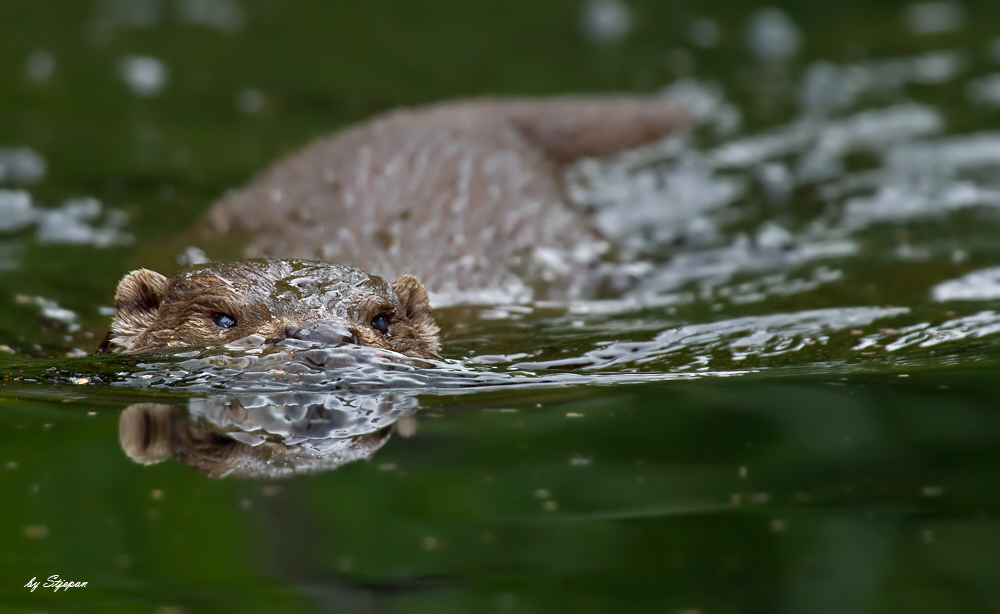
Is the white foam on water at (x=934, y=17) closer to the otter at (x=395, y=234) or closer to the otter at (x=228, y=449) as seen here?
the otter at (x=395, y=234)

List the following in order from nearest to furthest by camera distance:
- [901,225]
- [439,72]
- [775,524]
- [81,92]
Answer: [775,524] < [901,225] < [81,92] < [439,72]

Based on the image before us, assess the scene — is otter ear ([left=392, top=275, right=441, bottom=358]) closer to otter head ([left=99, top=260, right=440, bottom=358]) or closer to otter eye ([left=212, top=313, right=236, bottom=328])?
otter head ([left=99, top=260, right=440, bottom=358])

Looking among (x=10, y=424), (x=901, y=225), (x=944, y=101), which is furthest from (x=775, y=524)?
(x=944, y=101)

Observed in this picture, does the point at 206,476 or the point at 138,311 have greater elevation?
the point at 138,311

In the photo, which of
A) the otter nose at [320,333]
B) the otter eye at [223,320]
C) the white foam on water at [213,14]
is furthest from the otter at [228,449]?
the white foam on water at [213,14]

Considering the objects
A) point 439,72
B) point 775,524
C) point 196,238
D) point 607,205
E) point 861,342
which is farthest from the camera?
point 439,72

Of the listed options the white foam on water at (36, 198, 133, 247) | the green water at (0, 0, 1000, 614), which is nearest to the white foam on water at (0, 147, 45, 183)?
the white foam on water at (36, 198, 133, 247)

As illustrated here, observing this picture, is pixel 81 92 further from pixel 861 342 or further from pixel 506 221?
pixel 861 342

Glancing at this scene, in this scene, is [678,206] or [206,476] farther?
[678,206]
